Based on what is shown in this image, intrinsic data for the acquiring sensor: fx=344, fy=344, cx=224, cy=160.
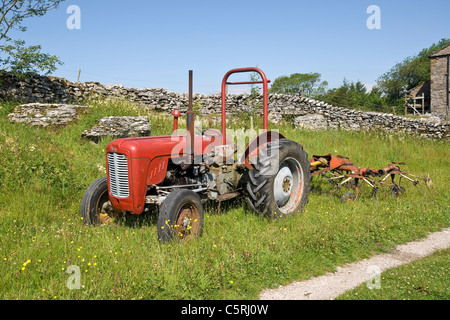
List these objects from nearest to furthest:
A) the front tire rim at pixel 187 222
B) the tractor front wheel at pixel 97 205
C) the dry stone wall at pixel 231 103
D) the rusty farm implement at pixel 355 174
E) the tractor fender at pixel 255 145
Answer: the front tire rim at pixel 187 222, the tractor front wheel at pixel 97 205, the tractor fender at pixel 255 145, the rusty farm implement at pixel 355 174, the dry stone wall at pixel 231 103

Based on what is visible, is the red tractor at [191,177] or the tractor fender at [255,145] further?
the tractor fender at [255,145]

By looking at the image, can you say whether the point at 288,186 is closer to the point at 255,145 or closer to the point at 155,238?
the point at 255,145

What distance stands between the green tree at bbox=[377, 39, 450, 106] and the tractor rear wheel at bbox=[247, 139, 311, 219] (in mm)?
52913

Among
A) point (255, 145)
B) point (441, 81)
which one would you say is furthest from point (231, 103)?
point (441, 81)

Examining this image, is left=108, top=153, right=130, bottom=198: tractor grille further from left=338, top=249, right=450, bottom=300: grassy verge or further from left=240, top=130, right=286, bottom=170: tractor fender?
left=338, top=249, right=450, bottom=300: grassy verge

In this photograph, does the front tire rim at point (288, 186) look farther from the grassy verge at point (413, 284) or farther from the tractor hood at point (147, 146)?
the grassy verge at point (413, 284)

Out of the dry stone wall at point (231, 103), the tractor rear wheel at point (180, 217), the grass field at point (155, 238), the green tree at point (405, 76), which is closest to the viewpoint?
the grass field at point (155, 238)

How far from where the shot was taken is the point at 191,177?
4.56 metres

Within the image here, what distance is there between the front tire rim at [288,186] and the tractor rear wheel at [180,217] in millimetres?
1382

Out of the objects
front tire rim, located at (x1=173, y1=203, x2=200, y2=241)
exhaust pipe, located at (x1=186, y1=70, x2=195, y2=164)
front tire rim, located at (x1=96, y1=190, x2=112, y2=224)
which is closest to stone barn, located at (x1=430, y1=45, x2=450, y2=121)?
exhaust pipe, located at (x1=186, y1=70, x2=195, y2=164)

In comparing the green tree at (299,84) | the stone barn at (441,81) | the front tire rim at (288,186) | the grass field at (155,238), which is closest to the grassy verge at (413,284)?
the grass field at (155,238)

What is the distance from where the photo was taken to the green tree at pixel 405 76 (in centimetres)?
5328

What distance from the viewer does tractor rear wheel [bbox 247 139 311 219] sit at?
461 centimetres
